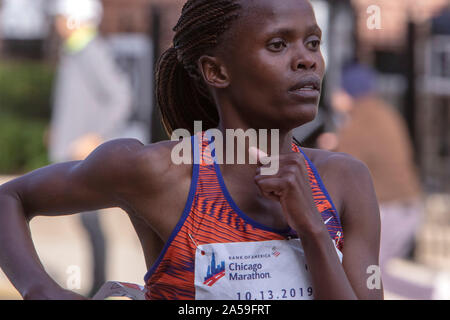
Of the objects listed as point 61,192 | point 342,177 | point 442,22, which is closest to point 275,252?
point 342,177

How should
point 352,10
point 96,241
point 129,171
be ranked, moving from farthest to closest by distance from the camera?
point 352,10 → point 96,241 → point 129,171

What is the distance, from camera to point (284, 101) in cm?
181

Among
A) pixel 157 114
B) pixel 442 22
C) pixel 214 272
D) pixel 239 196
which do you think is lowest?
pixel 214 272

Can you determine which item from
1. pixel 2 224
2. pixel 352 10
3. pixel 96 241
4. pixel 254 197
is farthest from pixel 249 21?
pixel 352 10

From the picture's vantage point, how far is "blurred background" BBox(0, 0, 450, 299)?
5.16m

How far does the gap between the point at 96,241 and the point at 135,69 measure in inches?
229

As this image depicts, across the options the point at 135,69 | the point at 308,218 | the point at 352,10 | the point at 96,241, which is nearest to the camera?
the point at 308,218

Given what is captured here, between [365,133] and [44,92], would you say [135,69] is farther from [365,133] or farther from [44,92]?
[365,133]

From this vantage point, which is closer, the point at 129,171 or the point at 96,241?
the point at 129,171

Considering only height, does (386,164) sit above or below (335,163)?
below

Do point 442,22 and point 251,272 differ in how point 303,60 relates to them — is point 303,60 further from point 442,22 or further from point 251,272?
point 442,22

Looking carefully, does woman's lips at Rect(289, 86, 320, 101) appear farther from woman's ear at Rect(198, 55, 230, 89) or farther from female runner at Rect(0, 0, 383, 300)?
woman's ear at Rect(198, 55, 230, 89)

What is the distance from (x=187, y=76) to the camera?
217 centimetres

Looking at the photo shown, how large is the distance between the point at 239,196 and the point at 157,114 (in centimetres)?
60
